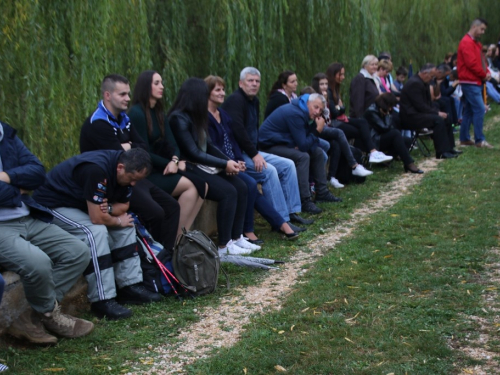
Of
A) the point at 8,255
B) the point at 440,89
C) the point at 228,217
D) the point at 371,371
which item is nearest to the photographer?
the point at 371,371

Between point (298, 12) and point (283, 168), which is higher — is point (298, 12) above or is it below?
above

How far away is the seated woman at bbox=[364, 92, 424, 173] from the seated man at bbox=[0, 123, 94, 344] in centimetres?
762

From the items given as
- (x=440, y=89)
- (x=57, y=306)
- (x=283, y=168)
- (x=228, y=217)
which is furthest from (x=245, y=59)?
(x=440, y=89)

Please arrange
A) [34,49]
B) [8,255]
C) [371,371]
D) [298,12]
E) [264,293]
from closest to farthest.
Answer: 1. [371,371]
2. [8,255]
3. [264,293]
4. [34,49]
5. [298,12]

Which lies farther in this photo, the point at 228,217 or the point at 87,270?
the point at 228,217

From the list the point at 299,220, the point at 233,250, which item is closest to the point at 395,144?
the point at 299,220

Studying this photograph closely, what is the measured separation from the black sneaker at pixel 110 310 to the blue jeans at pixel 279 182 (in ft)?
10.6

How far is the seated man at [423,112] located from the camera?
511 inches

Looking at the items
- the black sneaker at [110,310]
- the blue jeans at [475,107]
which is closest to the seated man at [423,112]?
the blue jeans at [475,107]

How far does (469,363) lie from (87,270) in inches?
108

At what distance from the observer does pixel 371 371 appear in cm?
443

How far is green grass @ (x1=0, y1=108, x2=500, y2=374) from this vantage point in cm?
462

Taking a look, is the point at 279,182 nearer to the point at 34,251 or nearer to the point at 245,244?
the point at 245,244

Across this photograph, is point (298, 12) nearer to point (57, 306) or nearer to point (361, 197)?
point (361, 197)
